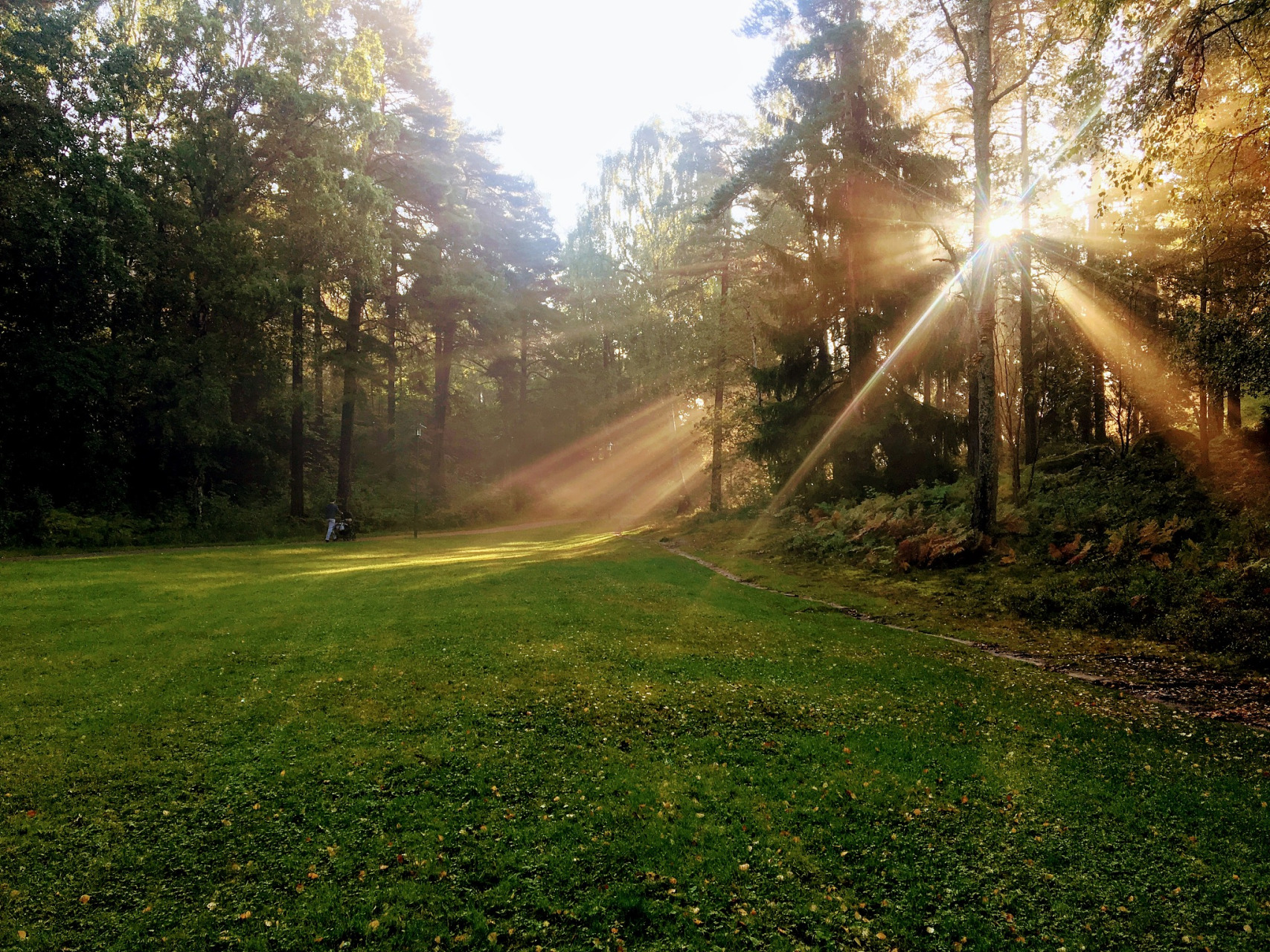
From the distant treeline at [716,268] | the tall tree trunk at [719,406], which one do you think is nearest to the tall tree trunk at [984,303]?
the distant treeline at [716,268]

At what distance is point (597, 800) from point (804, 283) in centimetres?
2350

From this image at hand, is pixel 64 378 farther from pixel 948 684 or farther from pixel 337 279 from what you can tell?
pixel 948 684

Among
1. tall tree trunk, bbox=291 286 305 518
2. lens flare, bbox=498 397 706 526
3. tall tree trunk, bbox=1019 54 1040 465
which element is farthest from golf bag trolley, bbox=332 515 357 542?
tall tree trunk, bbox=1019 54 1040 465

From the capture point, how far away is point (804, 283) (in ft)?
82.4

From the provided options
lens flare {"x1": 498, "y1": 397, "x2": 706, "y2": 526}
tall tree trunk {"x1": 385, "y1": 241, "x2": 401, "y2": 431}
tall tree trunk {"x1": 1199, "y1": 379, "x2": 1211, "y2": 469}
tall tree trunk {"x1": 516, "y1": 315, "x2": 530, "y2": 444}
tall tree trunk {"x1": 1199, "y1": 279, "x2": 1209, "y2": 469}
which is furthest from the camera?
tall tree trunk {"x1": 516, "y1": 315, "x2": 530, "y2": 444}

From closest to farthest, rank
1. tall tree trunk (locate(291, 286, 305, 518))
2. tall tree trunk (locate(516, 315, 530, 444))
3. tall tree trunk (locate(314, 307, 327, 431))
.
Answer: tall tree trunk (locate(291, 286, 305, 518)) → tall tree trunk (locate(314, 307, 327, 431)) → tall tree trunk (locate(516, 315, 530, 444))

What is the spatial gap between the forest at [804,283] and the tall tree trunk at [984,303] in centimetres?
8

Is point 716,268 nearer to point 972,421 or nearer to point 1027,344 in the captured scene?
point 1027,344

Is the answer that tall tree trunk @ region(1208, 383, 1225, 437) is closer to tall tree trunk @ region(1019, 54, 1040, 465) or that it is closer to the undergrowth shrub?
the undergrowth shrub

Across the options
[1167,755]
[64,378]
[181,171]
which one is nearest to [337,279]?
[181,171]

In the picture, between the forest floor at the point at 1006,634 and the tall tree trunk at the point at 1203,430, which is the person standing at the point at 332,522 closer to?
the forest floor at the point at 1006,634

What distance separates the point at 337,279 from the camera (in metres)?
29.5

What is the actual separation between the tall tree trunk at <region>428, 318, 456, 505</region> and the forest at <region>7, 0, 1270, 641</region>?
2236 mm

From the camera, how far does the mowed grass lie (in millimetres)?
3838
